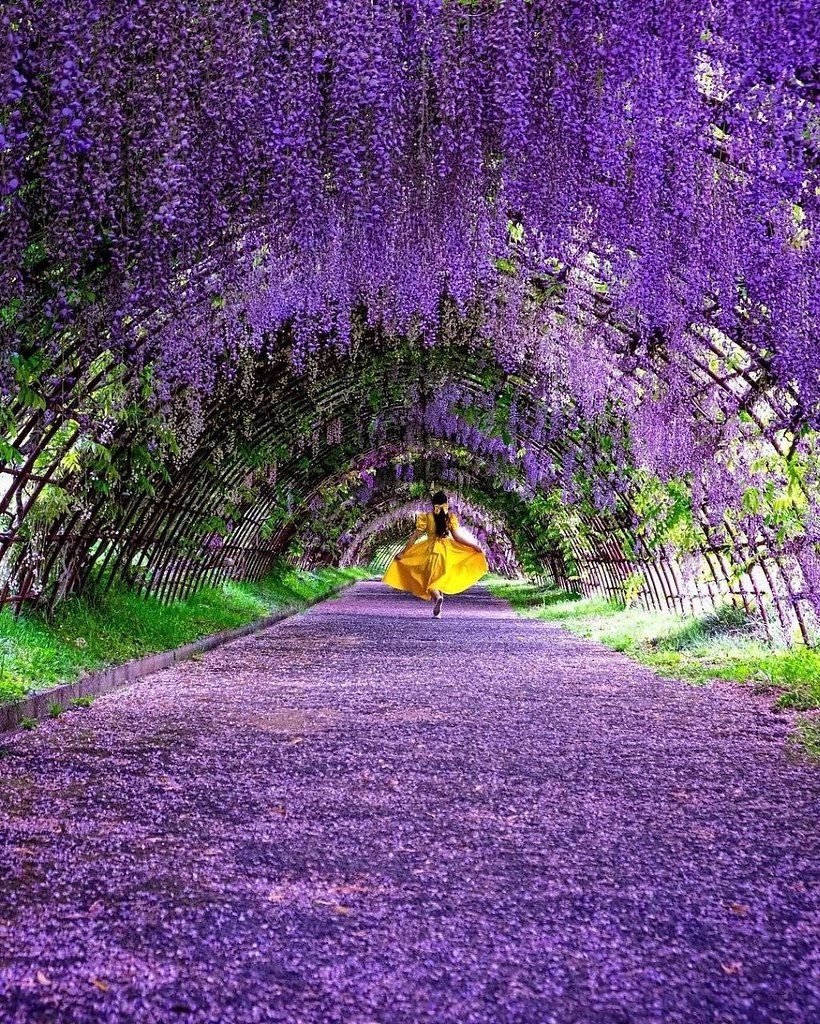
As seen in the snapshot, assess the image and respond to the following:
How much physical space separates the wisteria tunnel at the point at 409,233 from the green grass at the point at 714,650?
14.3 inches

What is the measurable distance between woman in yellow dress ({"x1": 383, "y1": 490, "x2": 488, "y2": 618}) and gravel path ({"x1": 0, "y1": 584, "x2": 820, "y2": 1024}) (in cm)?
1035

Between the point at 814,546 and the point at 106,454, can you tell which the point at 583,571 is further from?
the point at 106,454

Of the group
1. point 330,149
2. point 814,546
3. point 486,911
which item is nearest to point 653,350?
point 814,546

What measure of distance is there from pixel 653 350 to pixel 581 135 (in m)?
5.20

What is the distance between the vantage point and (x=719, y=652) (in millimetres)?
10945

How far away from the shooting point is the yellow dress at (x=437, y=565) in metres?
18.2

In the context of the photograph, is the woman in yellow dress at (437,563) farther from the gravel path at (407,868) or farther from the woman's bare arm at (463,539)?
the gravel path at (407,868)

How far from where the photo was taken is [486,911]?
3299 millimetres

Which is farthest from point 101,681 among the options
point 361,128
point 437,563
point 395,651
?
point 437,563

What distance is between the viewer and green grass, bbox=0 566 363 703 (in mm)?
7703

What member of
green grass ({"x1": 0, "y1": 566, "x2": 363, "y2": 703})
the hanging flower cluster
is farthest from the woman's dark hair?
the hanging flower cluster

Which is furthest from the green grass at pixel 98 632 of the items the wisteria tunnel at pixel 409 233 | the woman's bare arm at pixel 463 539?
the woman's bare arm at pixel 463 539

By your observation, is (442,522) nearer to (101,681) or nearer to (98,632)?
(98,632)

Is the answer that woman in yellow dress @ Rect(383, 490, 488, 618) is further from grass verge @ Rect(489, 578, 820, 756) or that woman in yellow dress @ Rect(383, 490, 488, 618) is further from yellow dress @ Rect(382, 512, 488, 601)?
grass verge @ Rect(489, 578, 820, 756)
